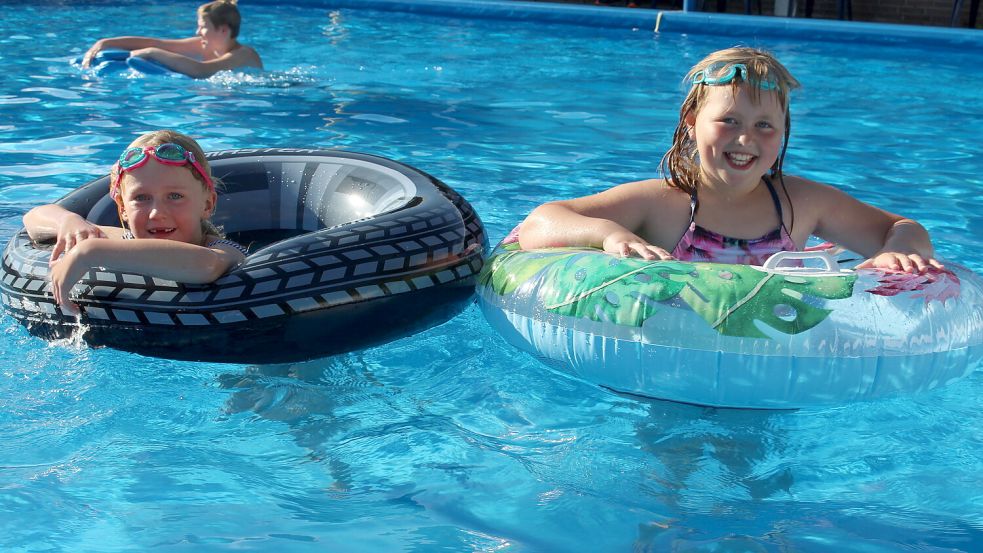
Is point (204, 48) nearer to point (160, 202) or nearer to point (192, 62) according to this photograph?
point (192, 62)

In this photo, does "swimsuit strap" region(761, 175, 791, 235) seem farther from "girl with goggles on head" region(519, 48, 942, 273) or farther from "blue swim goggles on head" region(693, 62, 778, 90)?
"blue swim goggles on head" region(693, 62, 778, 90)

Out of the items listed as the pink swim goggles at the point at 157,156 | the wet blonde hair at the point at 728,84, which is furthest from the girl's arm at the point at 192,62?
the wet blonde hair at the point at 728,84

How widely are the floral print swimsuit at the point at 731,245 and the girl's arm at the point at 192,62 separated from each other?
19.3 ft

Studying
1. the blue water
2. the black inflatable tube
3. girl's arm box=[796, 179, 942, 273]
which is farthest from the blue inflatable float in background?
girl's arm box=[796, 179, 942, 273]

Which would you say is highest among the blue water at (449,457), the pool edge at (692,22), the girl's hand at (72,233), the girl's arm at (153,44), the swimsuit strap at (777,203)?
the pool edge at (692,22)

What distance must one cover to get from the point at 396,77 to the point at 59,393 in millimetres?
6026

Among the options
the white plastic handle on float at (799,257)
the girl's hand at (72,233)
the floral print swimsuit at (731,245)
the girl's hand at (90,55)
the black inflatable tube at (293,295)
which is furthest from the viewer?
the girl's hand at (90,55)

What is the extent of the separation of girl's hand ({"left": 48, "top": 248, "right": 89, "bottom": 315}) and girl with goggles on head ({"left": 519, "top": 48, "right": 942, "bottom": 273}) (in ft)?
4.18

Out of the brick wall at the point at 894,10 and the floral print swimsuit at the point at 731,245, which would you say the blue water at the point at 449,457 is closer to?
the floral print swimsuit at the point at 731,245

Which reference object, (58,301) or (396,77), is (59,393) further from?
(396,77)

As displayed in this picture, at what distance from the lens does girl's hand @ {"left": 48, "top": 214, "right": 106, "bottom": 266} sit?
311cm

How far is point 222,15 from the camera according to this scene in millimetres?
8672

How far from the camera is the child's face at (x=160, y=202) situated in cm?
321

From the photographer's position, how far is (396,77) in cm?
889
